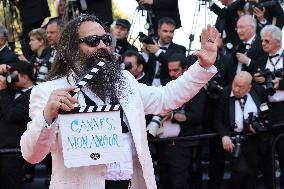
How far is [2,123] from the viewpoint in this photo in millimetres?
7133

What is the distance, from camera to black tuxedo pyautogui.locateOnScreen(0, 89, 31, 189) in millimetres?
6941

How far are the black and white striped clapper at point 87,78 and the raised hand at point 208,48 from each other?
23.4 inches

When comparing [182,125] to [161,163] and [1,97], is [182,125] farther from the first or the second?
[1,97]

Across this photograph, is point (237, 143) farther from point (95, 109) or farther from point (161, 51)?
point (95, 109)

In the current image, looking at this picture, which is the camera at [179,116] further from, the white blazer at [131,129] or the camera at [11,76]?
the white blazer at [131,129]

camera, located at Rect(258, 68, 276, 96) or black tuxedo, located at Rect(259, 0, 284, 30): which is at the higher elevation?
black tuxedo, located at Rect(259, 0, 284, 30)

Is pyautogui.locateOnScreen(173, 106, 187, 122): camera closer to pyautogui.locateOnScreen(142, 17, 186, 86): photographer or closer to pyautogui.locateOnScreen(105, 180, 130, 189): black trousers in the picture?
pyautogui.locateOnScreen(142, 17, 186, 86): photographer

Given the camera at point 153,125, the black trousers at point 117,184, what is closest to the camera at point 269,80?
the camera at point 153,125

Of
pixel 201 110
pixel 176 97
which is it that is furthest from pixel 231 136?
pixel 176 97

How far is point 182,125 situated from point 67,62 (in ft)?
12.4

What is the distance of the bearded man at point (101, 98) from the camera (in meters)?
3.43

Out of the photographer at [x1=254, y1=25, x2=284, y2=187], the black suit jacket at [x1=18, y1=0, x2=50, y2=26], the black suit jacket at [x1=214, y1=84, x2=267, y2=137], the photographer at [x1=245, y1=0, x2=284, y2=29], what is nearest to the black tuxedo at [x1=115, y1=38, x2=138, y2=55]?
the black suit jacket at [x1=18, y1=0, x2=50, y2=26]

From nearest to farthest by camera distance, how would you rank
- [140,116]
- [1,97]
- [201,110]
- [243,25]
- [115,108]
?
[115,108]
[140,116]
[1,97]
[201,110]
[243,25]

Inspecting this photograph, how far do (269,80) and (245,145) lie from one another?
0.82 m
